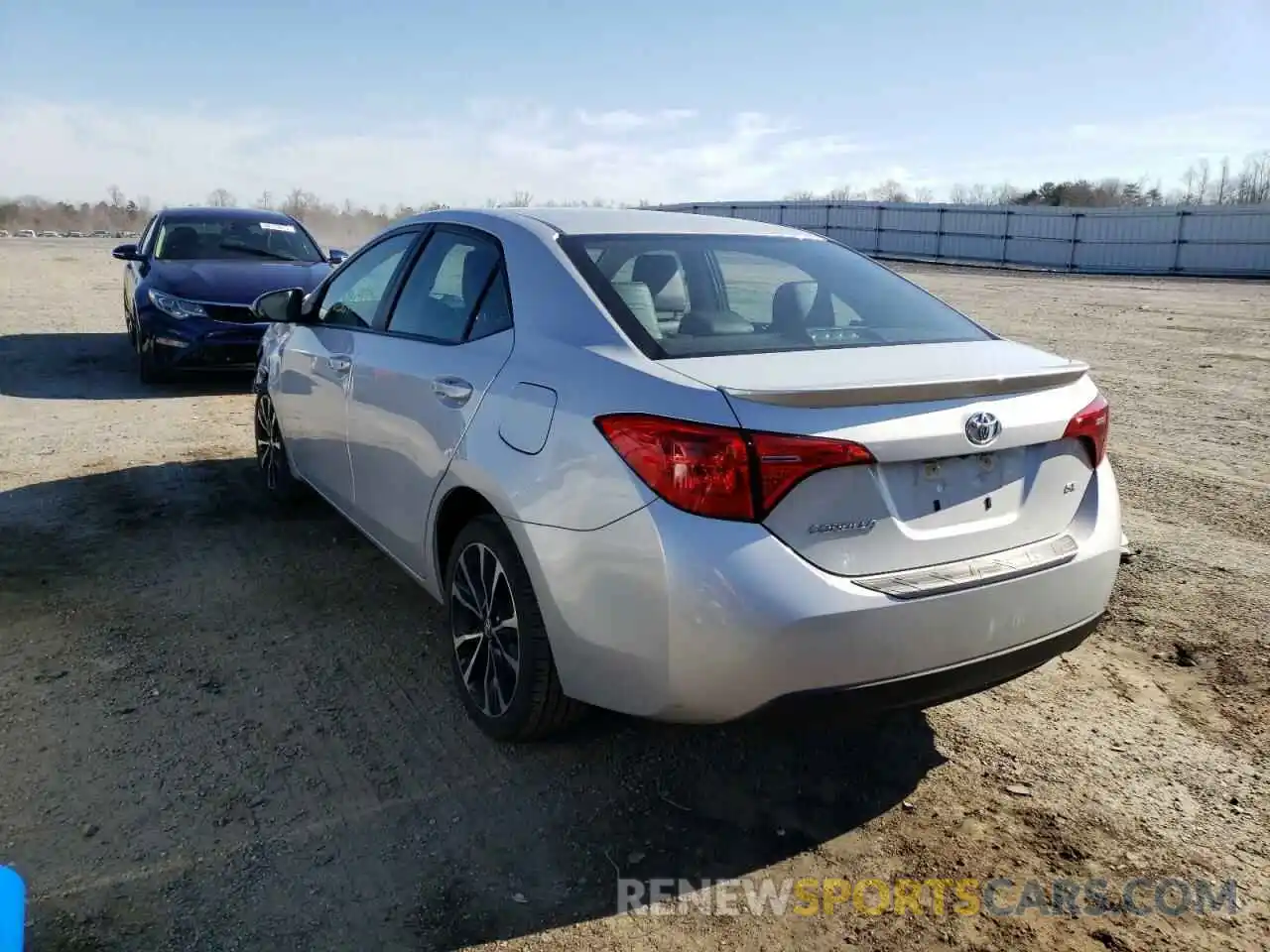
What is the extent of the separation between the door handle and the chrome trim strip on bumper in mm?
1446

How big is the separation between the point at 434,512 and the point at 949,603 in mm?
1774

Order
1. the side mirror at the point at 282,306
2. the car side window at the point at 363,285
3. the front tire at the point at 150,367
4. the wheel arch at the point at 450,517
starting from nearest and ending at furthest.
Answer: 1. the wheel arch at the point at 450,517
2. the car side window at the point at 363,285
3. the side mirror at the point at 282,306
4. the front tire at the point at 150,367

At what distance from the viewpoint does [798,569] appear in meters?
2.42

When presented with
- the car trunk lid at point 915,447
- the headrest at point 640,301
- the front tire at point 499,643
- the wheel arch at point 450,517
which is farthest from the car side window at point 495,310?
the car trunk lid at point 915,447

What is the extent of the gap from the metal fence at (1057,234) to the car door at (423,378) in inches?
921

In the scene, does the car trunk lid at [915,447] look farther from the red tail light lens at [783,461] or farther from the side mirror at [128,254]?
the side mirror at [128,254]

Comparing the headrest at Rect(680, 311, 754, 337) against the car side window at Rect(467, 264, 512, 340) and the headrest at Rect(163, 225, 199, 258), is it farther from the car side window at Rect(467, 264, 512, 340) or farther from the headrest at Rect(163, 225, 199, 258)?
the headrest at Rect(163, 225, 199, 258)

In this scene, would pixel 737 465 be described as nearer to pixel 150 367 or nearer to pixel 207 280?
pixel 207 280

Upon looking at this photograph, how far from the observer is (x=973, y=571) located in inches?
103

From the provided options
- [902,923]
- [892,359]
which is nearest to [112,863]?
[902,923]

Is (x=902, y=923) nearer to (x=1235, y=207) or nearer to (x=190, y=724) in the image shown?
(x=190, y=724)

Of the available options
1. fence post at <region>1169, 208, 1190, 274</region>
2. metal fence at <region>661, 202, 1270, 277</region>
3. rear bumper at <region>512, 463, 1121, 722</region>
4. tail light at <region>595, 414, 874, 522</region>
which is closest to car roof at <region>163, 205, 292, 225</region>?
rear bumper at <region>512, 463, 1121, 722</region>

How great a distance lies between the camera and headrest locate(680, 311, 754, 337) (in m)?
2.99

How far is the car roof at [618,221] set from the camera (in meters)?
3.57
